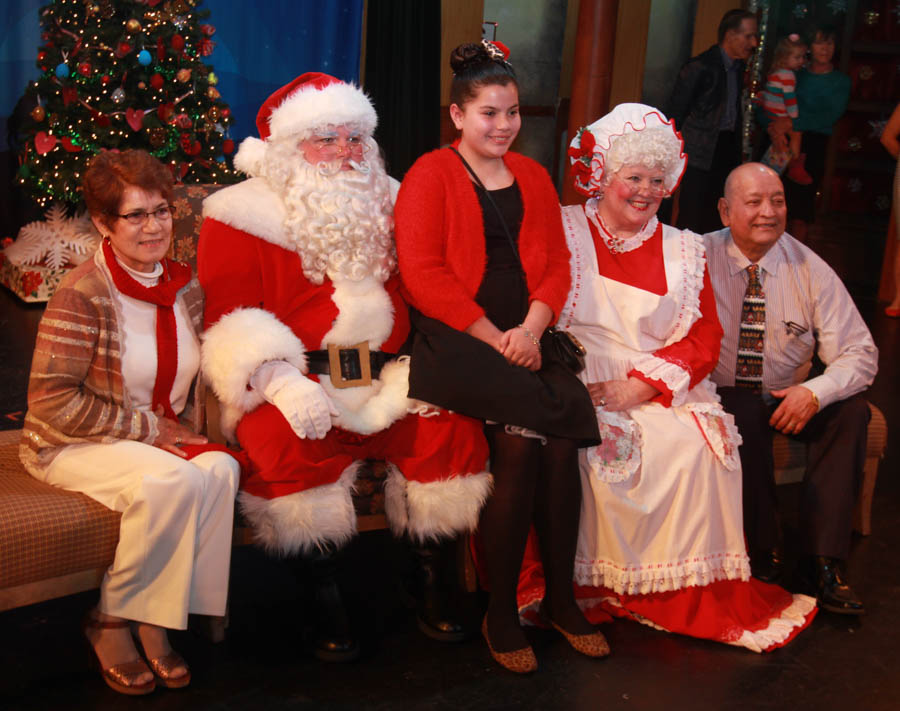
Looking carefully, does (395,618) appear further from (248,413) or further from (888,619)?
(888,619)

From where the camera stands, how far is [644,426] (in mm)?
2850

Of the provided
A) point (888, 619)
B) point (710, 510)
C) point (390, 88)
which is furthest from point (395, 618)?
point (390, 88)

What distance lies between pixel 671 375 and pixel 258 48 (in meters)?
4.93

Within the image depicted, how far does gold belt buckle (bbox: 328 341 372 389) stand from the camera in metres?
2.71

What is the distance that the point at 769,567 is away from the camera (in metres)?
3.11

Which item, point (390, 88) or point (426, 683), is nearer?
point (426, 683)

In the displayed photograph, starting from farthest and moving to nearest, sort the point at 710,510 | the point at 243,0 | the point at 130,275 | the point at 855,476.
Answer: the point at 243,0 < the point at 855,476 < the point at 710,510 < the point at 130,275

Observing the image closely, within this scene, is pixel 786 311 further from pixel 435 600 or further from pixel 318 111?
pixel 318 111

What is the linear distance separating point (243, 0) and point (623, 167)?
4.59m

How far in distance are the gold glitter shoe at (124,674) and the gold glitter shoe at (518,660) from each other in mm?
909

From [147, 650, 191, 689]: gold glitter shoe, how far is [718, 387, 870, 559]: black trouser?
1.78 metres

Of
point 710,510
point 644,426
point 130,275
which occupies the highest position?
point 130,275

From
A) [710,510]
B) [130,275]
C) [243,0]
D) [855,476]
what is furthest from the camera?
[243,0]

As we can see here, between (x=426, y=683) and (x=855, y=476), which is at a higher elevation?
(x=855, y=476)
